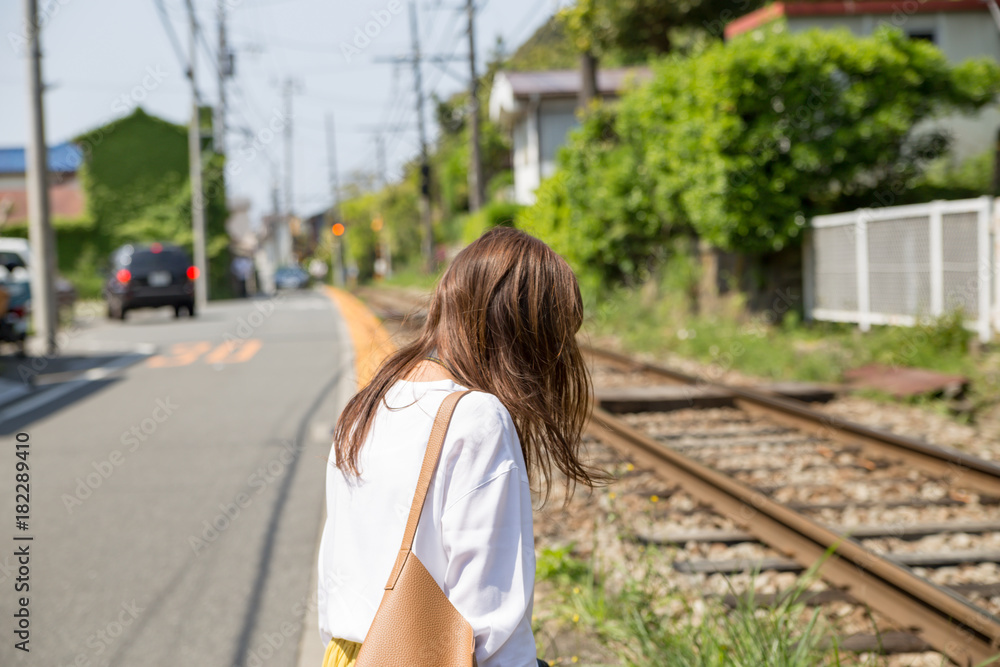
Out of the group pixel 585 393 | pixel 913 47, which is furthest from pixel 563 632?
pixel 913 47

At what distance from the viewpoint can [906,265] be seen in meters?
10.4

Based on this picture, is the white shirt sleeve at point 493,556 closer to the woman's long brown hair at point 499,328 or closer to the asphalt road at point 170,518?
the woman's long brown hair at point 499,328

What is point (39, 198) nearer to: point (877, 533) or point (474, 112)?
point (877, 533)

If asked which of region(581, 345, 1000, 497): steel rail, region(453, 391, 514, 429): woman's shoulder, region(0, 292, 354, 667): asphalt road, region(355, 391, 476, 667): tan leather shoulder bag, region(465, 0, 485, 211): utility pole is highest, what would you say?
region(465, 0, 485, 211): utility pole

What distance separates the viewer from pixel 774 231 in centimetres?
1245

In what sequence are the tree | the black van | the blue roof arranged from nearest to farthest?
the black van → the tree → the blue roof

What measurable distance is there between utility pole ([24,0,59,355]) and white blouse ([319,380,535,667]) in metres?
12.7

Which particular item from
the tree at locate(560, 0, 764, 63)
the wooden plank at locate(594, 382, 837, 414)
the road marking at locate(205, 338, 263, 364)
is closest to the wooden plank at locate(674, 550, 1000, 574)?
the wooden plank at locate(594, 382, 837, 414)

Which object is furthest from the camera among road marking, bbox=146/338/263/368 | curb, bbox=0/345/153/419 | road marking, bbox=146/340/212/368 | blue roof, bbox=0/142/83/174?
blue roof, bbox=0/142/83/174

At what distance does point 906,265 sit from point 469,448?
10175 millimetres

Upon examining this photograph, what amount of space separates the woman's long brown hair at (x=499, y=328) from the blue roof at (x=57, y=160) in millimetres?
39444

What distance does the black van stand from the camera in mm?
21609

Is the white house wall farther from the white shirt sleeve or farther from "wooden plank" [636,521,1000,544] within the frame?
the white shirt sleeve

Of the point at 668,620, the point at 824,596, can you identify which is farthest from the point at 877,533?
the point at 668,620
